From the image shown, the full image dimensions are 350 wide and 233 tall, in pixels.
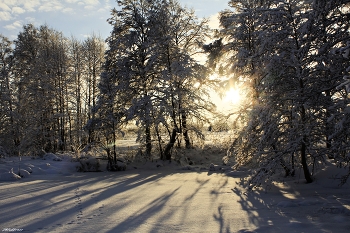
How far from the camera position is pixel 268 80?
28.6 feet

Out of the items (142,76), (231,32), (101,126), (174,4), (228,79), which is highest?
(174,4)

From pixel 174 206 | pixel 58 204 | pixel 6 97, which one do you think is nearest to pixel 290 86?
pixel 174 206

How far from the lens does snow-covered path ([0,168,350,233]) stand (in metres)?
5.24

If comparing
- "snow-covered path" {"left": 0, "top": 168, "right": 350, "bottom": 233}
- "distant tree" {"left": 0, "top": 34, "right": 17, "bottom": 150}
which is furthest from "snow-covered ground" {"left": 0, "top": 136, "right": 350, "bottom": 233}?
"distant tree" {"left": 0, "top": 34, "right": 17, "bottom": 150}

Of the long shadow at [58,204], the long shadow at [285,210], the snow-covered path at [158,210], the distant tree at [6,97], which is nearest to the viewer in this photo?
the long shadow at [285,210]

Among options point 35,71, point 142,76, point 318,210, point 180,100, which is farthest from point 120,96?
point 318,210

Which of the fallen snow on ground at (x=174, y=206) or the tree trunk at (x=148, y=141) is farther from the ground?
→ the tree trunk at (x=148, y=141)

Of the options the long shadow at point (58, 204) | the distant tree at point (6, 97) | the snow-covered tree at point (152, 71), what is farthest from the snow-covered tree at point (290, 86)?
the distant tree at point (6, 97)

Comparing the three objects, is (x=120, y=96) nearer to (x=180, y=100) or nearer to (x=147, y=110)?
(x=147, y=110)

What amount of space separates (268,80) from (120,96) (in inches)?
408

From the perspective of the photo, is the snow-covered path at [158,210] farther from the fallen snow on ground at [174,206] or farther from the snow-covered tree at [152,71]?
the snow-covered tree at [152,71]

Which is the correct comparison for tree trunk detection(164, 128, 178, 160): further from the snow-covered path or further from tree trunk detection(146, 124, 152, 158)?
the snow-covered path

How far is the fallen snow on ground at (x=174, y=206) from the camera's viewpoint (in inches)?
208

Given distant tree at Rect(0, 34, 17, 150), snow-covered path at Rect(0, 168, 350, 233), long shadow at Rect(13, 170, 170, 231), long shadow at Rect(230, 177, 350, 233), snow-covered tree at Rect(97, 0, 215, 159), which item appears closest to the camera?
long shadow at Rect(230, 177, 350, 233)
